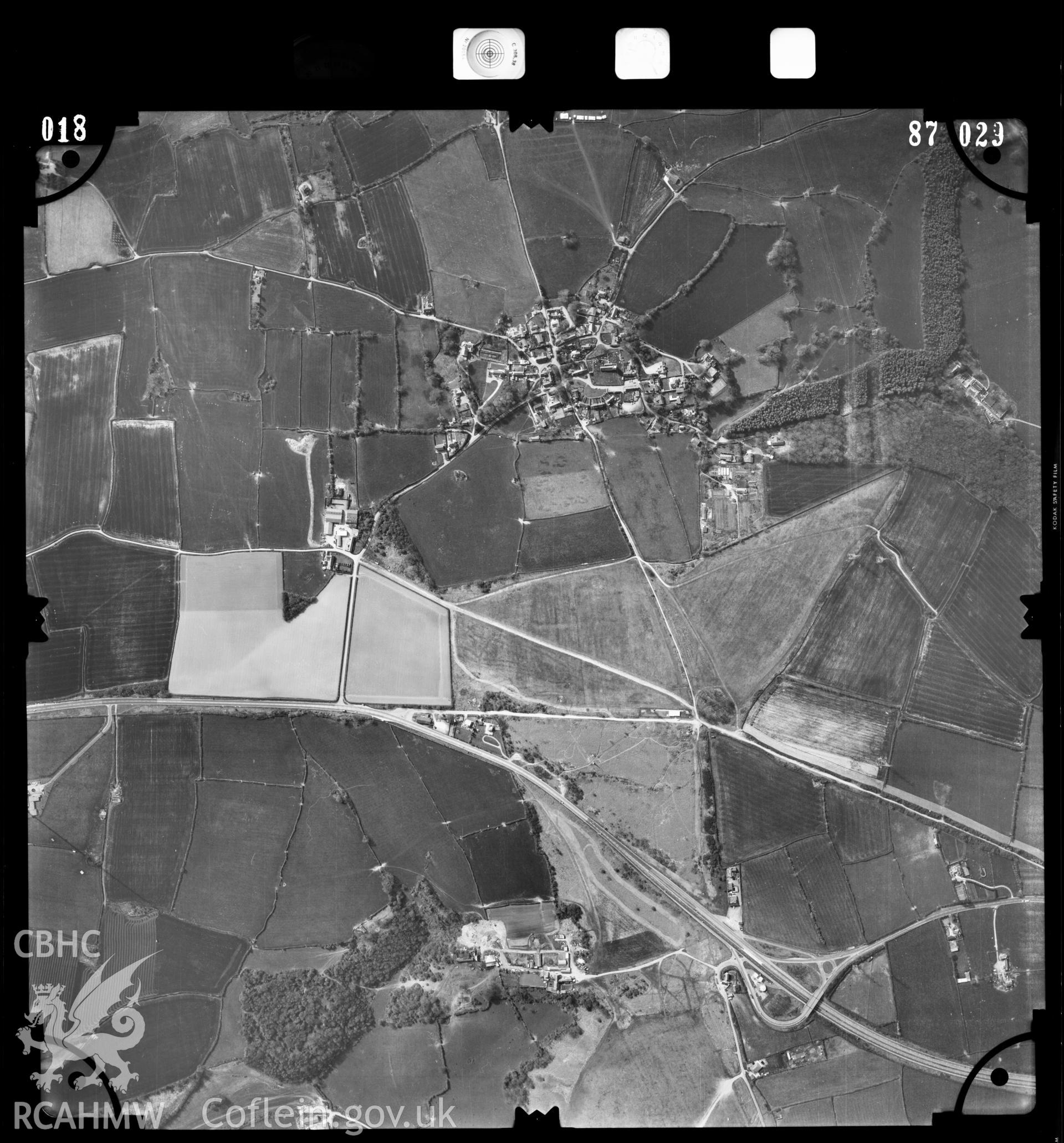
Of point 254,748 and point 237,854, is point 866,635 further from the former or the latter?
point 237,854

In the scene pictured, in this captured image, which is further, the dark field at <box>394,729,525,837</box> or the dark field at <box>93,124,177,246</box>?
the dark field at <box>394,729,525,837</box>

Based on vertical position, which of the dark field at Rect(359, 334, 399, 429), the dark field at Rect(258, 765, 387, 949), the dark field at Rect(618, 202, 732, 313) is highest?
the dark field at Rect(618, 202, 732, 313)

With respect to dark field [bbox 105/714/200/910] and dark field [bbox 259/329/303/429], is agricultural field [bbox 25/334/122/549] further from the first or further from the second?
dark field [bbox 105/714/200/910]

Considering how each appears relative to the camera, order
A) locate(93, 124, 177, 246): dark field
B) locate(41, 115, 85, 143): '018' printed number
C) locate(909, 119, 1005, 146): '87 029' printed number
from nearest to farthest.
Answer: locate(41, 115, 85, 143): '018' printed number < locate(909, 119, 1005, 146): '87 029' printed number < locate(93, 124, 177, 246): dark field

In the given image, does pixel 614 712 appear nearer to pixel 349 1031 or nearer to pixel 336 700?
pixel 336 700

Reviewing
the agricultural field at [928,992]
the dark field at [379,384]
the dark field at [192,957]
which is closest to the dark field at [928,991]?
the agricultural field at [928,992]

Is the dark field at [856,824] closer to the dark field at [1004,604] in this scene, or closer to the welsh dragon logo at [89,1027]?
the dark field at [1004,604]

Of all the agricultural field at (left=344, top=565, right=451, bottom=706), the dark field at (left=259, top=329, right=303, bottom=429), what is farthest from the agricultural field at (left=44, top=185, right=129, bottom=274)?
the agricultural field at (left=344, top=565, right=451, bottom=706)
